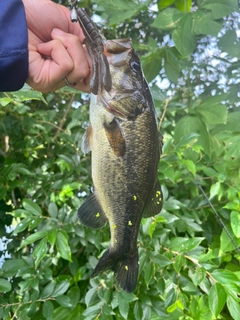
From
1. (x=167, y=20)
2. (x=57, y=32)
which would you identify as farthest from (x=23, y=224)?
(x=167, y=20)

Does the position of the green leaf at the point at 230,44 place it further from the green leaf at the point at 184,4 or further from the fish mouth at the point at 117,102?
the fish mouth at the point at 117,102

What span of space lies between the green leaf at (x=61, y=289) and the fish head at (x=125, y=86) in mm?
721

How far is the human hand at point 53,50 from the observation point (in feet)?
2.78

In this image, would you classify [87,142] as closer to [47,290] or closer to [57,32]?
[57,32]

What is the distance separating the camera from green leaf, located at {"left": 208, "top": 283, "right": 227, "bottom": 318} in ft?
3.53

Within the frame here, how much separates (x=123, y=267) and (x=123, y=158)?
10.7 inches

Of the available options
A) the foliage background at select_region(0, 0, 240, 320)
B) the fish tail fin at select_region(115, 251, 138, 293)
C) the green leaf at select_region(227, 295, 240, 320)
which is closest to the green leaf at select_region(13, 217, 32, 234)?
the foliage background at select_region(0, 0, 240, 320)

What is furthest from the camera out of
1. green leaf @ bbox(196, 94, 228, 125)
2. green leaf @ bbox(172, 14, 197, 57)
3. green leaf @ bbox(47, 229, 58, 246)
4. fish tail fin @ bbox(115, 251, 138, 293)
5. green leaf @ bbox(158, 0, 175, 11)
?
green leaf @ bbox(158, 0, 175, 11)

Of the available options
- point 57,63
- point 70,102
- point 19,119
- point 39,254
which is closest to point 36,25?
point 57,63

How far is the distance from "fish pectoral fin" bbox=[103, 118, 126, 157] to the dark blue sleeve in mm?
237

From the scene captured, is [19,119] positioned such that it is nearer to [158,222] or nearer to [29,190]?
[29,190]

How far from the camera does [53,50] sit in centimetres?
86

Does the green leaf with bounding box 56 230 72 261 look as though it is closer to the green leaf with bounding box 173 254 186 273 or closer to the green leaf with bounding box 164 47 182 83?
the green leaf with bounding box 173 254 186 273

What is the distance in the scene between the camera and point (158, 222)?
1.33 meters
